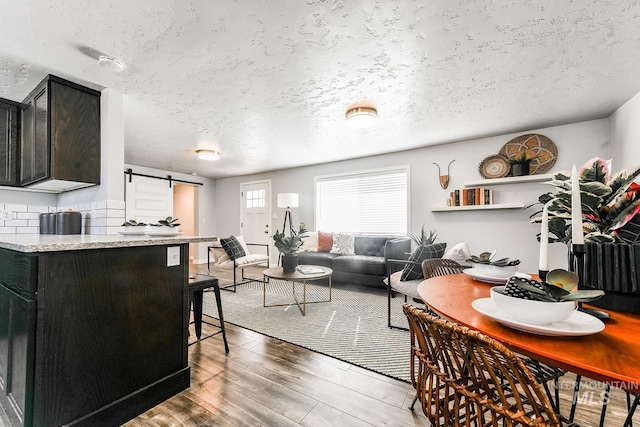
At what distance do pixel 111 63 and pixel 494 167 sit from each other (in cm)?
442

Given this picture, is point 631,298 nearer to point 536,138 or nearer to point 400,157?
point 536,138

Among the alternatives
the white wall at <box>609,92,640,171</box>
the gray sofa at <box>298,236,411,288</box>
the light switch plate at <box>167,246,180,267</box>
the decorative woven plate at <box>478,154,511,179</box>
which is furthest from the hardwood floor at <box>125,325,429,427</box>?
the decorative woven plate at <box>478,154,511,179</box>

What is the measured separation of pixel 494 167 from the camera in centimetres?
381

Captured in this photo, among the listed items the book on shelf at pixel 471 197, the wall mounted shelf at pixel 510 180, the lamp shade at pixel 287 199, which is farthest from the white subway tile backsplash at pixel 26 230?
the wall mounted shelf at pixel 510 180

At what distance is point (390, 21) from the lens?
5.34ft

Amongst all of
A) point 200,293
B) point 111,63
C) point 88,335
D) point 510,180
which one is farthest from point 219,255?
point 510,180

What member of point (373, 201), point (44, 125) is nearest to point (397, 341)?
point (373, 201)

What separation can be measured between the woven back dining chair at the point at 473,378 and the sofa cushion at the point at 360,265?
3138 millimetres

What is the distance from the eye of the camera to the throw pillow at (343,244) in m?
4.89

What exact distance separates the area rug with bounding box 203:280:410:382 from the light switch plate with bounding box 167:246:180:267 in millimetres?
1224

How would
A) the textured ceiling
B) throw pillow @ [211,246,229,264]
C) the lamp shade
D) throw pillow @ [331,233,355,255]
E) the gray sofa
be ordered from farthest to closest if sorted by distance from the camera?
the lamp shade, throw pillow @ [331,233,355,255], throw pillow @ [211,246,229,264], the gray sofa, the textured ceiling

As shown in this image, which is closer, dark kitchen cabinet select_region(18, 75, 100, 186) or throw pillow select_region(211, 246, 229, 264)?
dark kitchen cabinet select_region(18, 75, 100, 186)

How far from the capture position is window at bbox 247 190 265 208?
6.55 metres

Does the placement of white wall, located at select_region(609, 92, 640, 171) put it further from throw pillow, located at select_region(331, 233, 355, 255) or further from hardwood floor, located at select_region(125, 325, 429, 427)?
throw pillow, located at select_region(331, 233, 355, 255)
